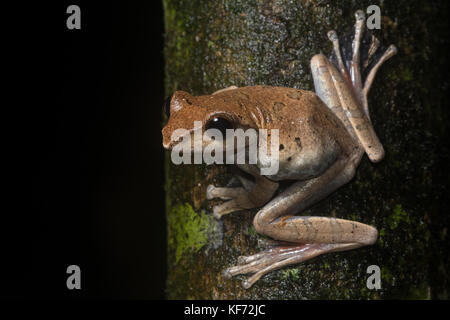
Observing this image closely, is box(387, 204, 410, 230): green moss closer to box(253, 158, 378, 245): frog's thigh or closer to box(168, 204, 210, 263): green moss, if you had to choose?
box(253, 158, 378, 245): frog's thigh

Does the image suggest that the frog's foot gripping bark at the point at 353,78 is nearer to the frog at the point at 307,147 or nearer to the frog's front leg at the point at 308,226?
the frog at the point at 307,147

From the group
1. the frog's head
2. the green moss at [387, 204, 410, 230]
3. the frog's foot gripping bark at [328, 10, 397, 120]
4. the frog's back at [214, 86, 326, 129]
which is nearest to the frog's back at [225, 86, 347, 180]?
the frog's back at [214, 86, 326, 129]

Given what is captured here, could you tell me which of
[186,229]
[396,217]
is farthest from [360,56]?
[186,229]

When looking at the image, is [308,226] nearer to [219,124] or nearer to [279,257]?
[279,257]

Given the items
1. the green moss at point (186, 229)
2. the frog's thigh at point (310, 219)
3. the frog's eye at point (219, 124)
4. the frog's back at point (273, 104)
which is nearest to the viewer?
the frog's eye at point (219, 124)

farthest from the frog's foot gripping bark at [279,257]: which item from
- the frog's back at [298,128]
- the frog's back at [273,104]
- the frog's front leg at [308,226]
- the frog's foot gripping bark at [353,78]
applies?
the frog's back at [273,104]

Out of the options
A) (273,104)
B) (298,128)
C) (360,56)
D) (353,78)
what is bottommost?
(298,128)
